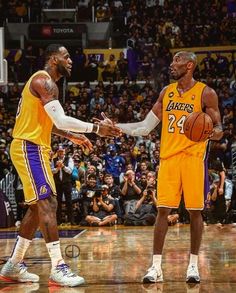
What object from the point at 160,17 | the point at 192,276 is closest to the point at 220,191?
the point at 192,276

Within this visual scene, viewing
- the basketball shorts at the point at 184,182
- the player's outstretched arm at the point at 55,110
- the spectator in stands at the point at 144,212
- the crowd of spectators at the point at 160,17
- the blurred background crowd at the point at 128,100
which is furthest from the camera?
the crowd of spectators at the point at 160,17

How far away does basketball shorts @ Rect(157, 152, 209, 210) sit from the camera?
5777 millimetres

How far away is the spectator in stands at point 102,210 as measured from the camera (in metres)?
13.0

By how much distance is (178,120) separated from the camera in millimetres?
5883

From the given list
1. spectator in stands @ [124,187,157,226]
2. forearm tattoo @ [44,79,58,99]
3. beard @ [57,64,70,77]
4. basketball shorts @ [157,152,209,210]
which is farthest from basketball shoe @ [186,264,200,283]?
spectator in stands @ [124,187,157,226]

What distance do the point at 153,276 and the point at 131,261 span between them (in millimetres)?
1388

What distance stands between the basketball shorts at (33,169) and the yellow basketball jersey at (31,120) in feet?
0.18

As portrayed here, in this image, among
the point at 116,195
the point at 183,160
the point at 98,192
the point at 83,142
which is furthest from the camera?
the point at 116,195

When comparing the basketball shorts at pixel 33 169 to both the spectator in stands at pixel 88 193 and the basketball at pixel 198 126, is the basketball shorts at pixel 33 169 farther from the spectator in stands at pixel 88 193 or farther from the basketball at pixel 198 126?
the spectator in stands at pixel 88 193

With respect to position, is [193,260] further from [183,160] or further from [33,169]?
[33,169]

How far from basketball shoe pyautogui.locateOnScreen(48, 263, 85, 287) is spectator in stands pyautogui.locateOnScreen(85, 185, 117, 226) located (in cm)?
748

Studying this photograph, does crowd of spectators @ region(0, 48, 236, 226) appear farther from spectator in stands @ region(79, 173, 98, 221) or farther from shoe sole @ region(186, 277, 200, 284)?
shoe sole @ region(186, 277, 200, 284)

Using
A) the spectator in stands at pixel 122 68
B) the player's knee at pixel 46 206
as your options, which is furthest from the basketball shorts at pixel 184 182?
the spectator in stands at pixel 122 68

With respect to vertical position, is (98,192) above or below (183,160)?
below
